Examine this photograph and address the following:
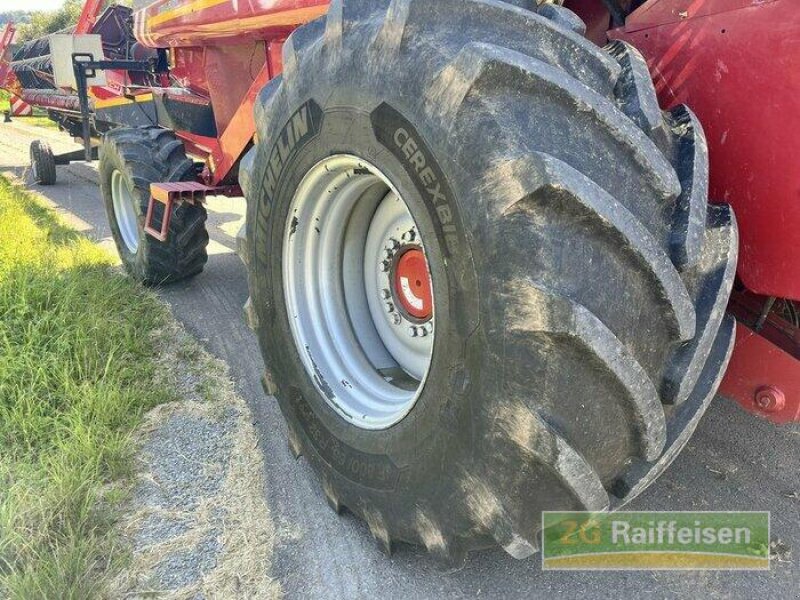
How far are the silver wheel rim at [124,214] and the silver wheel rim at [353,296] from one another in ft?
8.78

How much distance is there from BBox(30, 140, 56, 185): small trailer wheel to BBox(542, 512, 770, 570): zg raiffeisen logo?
26.2 feet

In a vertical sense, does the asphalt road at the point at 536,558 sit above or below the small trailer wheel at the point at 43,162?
below

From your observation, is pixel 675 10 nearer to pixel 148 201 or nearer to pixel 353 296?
pixel 353 296

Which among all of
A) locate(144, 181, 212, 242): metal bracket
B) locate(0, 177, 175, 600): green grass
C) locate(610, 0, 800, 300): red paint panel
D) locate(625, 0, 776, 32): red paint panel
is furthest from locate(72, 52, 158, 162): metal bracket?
locate(610, 0, 800, 300): red paint panel

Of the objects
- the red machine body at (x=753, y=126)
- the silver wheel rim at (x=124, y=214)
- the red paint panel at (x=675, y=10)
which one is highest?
the red paint panel at (x=675, y=10)

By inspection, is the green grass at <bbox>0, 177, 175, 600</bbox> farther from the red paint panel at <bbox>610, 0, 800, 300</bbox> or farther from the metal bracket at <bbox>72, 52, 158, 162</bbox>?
the red paint panel at <bbox>610, 0, 800, 300</bbox>

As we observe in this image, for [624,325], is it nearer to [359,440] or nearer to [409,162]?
[409,162]

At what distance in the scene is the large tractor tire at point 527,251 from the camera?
4.12 feet

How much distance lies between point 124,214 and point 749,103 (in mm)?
4093

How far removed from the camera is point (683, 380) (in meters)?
1.35

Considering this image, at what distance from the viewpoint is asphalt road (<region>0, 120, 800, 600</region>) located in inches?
73.0

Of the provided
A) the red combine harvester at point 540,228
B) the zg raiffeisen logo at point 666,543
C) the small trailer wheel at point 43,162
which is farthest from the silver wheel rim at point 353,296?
the small trailer wheel at point 43,162

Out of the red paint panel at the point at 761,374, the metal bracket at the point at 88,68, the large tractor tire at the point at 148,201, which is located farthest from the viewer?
the metal bracket at the point at 88,68

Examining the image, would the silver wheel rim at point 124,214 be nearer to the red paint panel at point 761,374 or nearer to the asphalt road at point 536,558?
the asphalt road at point 536,558
